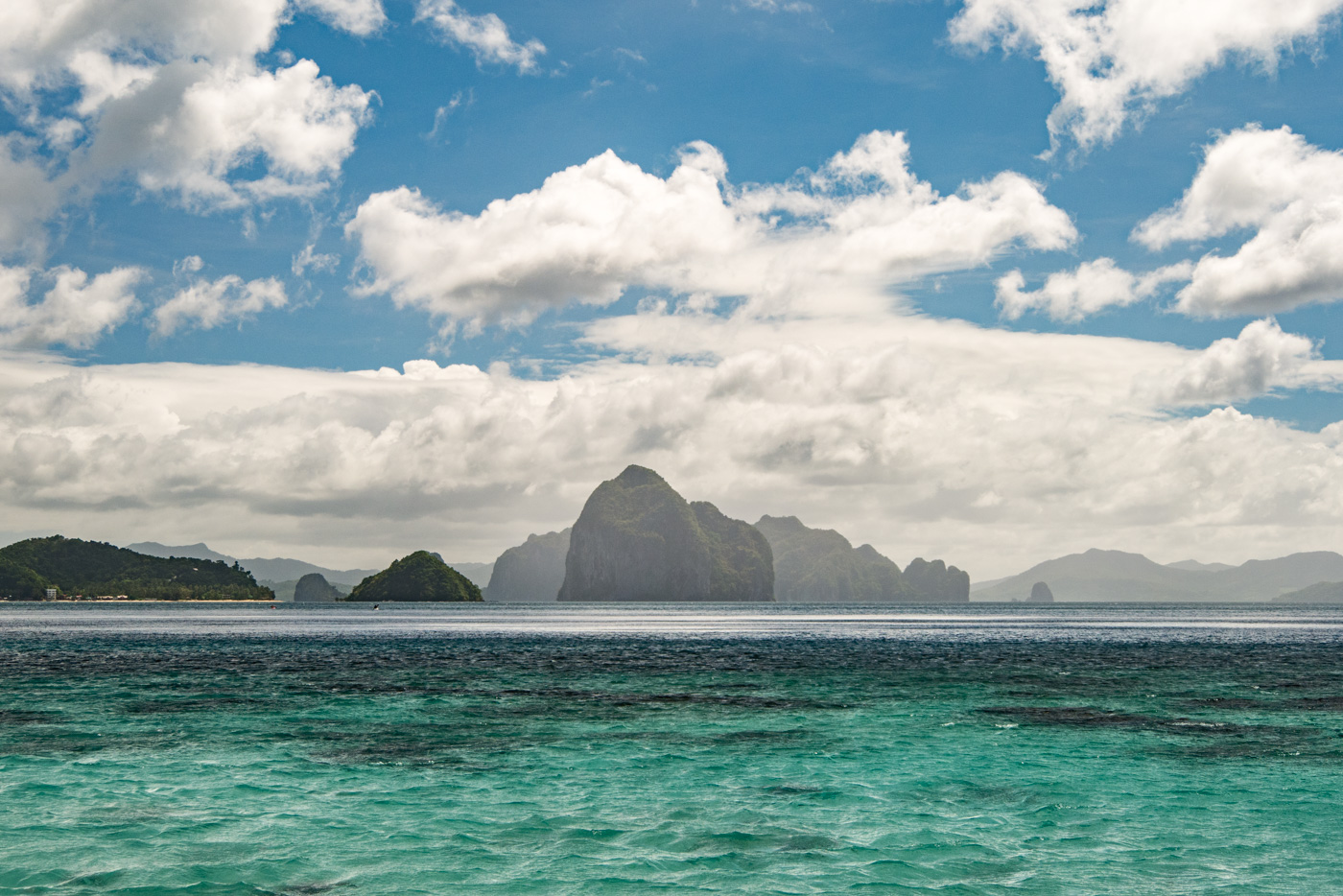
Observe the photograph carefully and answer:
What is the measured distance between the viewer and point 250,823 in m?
25.8

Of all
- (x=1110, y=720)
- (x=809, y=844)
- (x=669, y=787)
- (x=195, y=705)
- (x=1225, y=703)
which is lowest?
(x=1225, y=703)

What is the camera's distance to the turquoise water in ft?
71.4

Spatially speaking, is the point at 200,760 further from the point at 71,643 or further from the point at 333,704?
the point at 71,643

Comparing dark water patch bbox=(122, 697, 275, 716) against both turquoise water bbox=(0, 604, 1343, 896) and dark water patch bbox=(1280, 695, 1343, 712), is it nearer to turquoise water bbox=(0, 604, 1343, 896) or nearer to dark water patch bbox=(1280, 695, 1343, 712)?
turquoise water bbox=(0, 604, 1343, 896)

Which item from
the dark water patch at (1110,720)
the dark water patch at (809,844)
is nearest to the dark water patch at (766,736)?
the dark water patch at (1110,720)

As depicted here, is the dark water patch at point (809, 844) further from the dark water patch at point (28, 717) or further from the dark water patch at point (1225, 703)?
the dark water patch at point (28, 717)

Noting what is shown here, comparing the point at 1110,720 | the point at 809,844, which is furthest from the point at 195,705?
the point at 1110,720

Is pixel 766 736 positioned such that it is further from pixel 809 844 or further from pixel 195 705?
pixel 195 705

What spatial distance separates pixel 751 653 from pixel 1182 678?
40.8 metres

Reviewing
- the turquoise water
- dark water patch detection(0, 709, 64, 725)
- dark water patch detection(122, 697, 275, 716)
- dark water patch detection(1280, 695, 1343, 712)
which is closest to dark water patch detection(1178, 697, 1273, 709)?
the turquoise water

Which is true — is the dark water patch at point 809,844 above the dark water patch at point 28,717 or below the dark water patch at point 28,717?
above

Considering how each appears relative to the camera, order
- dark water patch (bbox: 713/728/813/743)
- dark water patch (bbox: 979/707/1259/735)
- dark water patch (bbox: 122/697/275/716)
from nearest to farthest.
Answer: dark water patch (bbox: 713/728/813/743), dark water patch (bbox: 979/707/1259/735), dark water patch (bbox: 122/697/275/716)

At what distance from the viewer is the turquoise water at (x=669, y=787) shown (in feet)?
71.4

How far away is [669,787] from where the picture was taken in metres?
30.5
